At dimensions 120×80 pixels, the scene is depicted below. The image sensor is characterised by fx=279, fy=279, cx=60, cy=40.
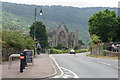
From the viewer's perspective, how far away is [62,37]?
14712 cm

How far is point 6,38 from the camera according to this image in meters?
28.0

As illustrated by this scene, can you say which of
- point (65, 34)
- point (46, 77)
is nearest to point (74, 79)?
point (46, 77)

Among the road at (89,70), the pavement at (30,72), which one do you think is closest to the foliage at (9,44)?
the road at (89,70)

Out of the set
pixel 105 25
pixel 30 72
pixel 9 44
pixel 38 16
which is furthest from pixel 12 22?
pixel 30 72

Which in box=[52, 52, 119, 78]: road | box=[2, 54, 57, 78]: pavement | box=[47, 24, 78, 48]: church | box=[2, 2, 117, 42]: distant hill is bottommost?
box=[52, 52, 119, 78]: road

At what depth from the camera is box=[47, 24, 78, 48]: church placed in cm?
14388

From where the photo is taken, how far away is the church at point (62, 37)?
144 meters

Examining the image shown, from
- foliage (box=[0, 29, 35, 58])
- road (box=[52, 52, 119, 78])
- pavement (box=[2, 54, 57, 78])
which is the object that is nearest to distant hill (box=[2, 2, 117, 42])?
foliage (box=[0, 29, 35, 58])

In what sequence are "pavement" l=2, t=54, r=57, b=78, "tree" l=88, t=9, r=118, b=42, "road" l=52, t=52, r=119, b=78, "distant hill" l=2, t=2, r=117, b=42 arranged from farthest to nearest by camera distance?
"distant hill" l=2, t=2, r=117, b=42 < "tree" l=88, t=9, r=118, b=42 < "road" l=52, t=52, r=119, b=78 < "pavement" l=2, t=54, r=57, b=78

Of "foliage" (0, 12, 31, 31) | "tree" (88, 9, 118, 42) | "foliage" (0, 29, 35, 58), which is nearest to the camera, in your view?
"foliage" (0, 29, 35, 58)

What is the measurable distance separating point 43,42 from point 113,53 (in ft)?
160

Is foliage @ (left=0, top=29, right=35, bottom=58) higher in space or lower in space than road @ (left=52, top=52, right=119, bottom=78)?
higher

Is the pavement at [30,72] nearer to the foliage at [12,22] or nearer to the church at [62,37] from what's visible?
the foliage at [12,22]

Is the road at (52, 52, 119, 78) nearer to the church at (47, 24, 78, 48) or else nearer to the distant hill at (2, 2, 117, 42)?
the distant hill at (2, 2, 117, 42)
